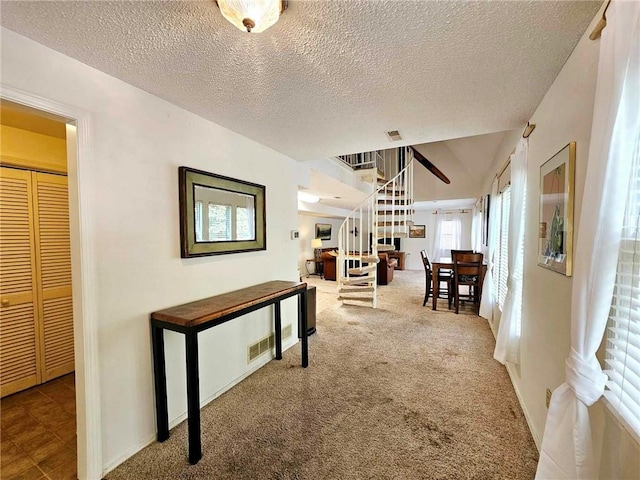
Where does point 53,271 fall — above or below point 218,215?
below

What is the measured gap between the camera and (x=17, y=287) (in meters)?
2.19

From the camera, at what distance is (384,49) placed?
1.31 metres

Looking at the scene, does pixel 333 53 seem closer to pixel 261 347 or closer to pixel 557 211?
pixel 557 211

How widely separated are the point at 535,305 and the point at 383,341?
1.90 metres

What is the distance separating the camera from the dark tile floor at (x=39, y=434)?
5.03ft

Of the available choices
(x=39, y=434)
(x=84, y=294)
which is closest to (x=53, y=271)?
(x=39, y=434)

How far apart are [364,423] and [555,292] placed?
147 centimetres

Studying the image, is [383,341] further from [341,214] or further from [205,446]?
[341,214]

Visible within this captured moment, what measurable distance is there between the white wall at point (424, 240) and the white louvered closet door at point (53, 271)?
9358mm

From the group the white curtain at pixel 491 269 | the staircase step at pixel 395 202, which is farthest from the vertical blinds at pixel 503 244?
the staircase step at pixel 395 202

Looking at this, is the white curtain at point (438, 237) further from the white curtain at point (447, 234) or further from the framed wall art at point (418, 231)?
the framed wall art at point (418, 231)

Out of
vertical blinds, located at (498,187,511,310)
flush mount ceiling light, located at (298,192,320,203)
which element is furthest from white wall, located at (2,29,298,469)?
flush mount ceiling light, located at (298,192,320,203)

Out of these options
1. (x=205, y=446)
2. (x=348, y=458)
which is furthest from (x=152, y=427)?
(x=348, y=458)

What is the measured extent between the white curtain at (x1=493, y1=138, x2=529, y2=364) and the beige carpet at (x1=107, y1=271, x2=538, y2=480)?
0.41 m
